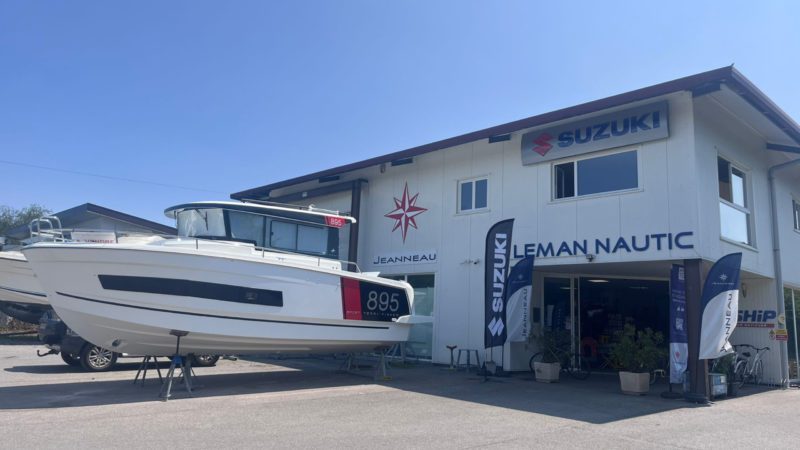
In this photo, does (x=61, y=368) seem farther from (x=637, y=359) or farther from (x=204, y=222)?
(x=637, y=359)

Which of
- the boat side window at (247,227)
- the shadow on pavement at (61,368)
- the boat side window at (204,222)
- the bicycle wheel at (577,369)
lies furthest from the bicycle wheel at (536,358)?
the shadow on pavement at (61,368)

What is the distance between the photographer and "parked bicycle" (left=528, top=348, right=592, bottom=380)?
452 inches

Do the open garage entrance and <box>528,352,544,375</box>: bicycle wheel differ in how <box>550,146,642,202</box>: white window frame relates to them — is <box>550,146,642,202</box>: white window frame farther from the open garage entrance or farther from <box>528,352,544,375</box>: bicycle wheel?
<box>528,352,544,375</box>: bicycle wheel

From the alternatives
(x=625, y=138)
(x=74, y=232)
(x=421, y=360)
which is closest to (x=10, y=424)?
(x=74, y=232)

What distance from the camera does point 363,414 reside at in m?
7.39

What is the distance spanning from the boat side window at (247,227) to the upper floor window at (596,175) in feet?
19.3

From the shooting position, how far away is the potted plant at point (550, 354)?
36.9 ft

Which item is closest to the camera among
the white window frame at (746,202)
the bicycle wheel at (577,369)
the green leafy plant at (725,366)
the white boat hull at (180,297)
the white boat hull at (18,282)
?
the white boat hull at (180,297)

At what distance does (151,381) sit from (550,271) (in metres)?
8.28

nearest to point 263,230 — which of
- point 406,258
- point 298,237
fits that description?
point 298,237

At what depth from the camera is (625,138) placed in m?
11.0

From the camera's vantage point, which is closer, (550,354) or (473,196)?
(550,354)

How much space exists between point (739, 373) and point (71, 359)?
1285 cm

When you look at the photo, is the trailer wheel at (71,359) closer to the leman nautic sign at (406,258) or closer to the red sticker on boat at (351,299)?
the red sticker on boat at (351,299)
